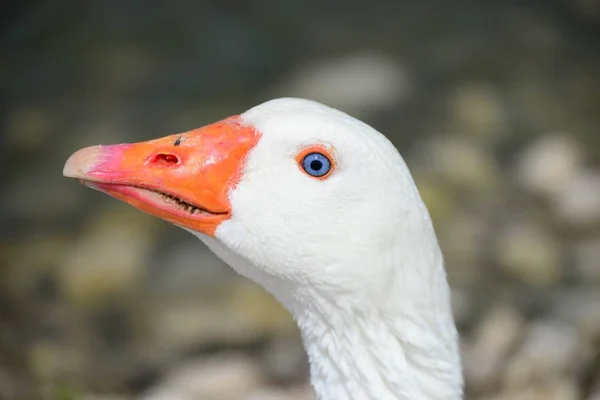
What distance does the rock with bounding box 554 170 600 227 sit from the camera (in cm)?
459

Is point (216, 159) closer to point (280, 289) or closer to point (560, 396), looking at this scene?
point (280, 289)

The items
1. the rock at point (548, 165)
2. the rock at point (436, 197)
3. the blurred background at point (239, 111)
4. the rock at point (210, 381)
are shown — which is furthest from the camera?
the rock at point (548, 165)

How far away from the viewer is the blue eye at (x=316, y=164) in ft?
6.11

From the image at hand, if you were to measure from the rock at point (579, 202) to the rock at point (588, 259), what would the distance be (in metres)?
0.14

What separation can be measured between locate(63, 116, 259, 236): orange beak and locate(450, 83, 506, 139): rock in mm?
3352

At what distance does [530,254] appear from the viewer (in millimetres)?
4340

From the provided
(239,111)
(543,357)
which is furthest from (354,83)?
(543,357)

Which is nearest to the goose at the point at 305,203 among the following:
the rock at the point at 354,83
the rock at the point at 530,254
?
the rock at the point at 530,254

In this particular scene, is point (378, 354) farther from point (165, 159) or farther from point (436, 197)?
point (436, 197)

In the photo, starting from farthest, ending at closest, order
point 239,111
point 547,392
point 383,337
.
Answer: point 239,111
point 547,392
point 383,337

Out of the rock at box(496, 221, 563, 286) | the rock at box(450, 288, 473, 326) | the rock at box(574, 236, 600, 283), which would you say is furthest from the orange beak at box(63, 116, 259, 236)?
the rock at box(574, 236, 600, 283)

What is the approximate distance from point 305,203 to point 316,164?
88 millimetres

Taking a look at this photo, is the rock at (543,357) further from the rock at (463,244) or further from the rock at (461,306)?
the rock at (463,244)

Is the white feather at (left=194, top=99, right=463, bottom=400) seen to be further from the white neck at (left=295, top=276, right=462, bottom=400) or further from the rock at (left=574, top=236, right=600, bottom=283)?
the rock at (left=574, top=236, right=600, bottom=283)
